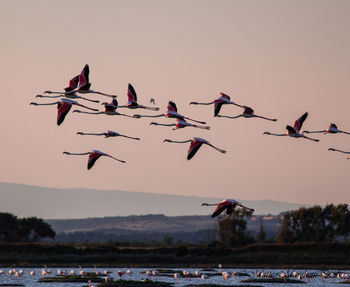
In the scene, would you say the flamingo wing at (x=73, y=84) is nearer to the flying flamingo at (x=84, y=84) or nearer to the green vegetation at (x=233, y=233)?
the flying flamingo at (x=84, y=84)

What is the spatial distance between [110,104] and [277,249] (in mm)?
54425

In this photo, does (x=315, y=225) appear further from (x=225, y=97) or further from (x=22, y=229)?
(x=225, y=97)

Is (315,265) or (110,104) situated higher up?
(110,104)

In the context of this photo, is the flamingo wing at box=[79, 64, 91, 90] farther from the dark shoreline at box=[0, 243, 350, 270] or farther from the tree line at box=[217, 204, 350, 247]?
the tree line at box=[217, 204, 350, 247]

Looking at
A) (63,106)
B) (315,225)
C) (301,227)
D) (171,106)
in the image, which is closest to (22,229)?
(301,227)

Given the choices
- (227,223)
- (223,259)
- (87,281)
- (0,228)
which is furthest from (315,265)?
(0,228)

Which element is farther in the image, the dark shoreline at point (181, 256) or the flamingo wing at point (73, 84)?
the dark shoreline at point (181, 256)

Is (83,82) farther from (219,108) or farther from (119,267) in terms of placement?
(119,267)

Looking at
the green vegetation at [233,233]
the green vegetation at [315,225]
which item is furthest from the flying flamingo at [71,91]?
the green vegetation at [315,225]

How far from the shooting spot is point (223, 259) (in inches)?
3947

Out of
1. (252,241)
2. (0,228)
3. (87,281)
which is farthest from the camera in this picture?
(0,228)

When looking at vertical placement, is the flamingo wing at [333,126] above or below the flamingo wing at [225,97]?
below

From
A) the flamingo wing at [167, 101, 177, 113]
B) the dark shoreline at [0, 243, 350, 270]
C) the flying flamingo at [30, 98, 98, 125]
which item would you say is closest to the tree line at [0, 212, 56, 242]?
the dark shoreline at [0, 243, 350, 270]

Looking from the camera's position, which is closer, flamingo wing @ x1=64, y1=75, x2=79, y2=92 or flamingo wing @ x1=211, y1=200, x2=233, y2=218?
flamingo wing @ x1=211, y1=200, x2=233, y2=218
